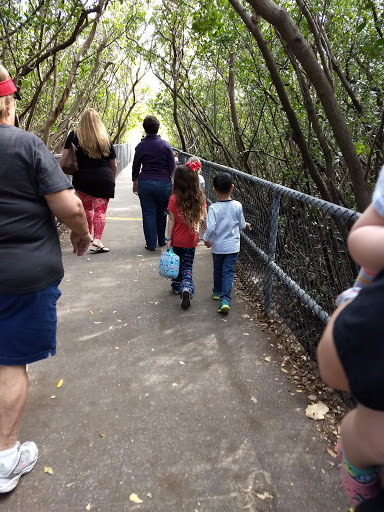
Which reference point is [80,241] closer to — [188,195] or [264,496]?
[264,496]

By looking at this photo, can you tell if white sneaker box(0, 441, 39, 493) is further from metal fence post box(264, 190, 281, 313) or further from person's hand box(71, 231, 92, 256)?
metal fence post box(264, 190, 281, 313)

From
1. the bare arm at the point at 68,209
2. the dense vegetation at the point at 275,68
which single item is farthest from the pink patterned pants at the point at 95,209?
the bare arm at the point at 68,209

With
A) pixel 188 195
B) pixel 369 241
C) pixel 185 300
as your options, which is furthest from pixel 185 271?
pixel 369 241

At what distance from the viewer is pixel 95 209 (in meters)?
6.25

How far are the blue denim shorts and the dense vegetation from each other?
1992 mm

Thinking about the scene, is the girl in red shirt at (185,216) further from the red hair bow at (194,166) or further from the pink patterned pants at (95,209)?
the pink patterned pants at (95,209)

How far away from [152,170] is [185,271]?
2266mm

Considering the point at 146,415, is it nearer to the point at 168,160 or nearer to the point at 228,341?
the point at 228,341

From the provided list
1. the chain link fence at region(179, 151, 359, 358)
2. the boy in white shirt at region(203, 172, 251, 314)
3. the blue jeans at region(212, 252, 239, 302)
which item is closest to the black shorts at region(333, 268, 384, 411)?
the chain link fence at region(179, 151, 359, 358)

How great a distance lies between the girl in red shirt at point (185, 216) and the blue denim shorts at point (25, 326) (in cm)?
242

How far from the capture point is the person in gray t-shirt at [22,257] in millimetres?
1973

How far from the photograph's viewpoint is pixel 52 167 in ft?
6.69

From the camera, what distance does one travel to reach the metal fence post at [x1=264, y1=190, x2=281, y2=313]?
3.88m

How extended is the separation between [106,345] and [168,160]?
3.51 m
